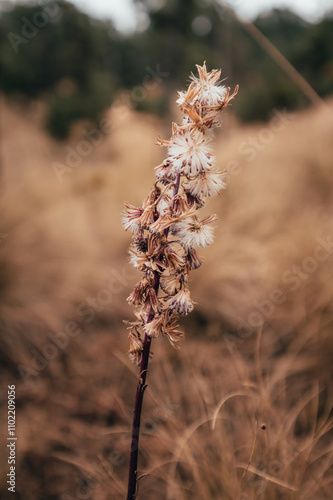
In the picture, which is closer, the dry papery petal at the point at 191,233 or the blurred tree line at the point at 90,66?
the dry papery petal at the point at 191,233

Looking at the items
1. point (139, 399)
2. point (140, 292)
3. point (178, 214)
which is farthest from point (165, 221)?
point (139, 399)

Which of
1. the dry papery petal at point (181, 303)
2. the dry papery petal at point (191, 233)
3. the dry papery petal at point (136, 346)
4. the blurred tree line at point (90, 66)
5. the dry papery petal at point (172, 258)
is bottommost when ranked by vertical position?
the dry papery petal at point (136, 346)

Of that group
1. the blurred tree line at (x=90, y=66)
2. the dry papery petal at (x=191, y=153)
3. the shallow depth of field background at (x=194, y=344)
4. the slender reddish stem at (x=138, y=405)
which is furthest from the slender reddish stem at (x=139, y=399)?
the blurred tree line at (x=90, y=66)

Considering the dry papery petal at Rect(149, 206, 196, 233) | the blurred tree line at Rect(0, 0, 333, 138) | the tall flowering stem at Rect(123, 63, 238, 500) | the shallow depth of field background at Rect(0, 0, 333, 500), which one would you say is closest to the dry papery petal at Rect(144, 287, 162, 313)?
the tall flowering stem at Rect(123, 63, 238, 500)

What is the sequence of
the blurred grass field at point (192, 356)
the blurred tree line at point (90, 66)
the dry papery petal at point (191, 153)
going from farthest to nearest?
the blurred tree line at point (90, 66)
the blurred grass field at point (192, 356)
the dry papery petal at point (191, 153)

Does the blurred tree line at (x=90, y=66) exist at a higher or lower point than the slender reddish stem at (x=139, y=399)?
higher

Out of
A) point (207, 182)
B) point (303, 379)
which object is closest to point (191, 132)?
point (207, 182)

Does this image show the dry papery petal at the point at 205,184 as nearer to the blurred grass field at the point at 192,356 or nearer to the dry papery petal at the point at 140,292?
the dry papery petal at the point at 140,292

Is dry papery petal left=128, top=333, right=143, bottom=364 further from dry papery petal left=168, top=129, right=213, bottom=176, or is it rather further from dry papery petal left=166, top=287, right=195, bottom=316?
dry papery petal left=168, top=129, right=213, bottom=176
